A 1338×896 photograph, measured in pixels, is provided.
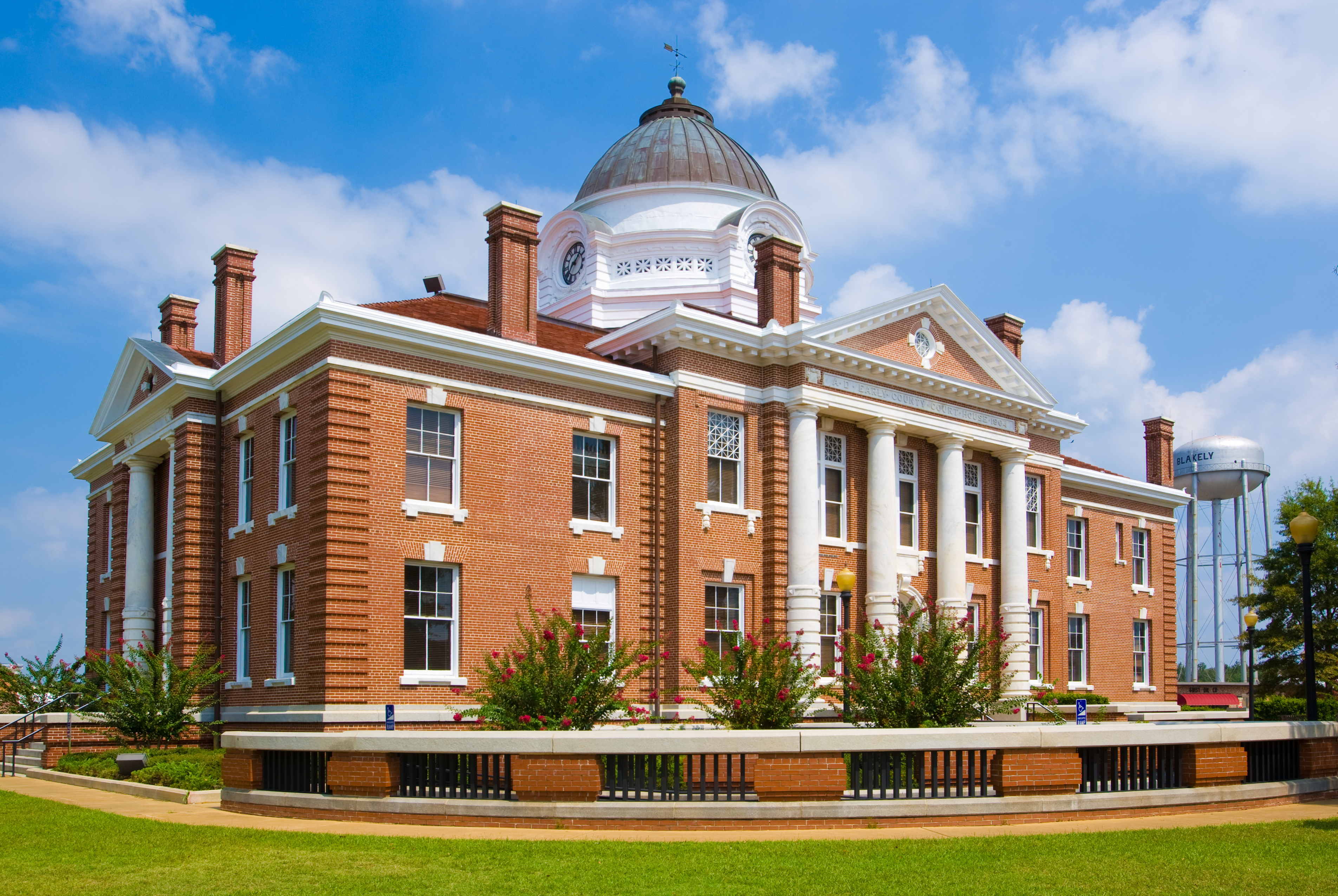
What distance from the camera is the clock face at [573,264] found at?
40281 millimetres

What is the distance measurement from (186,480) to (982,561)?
21006mm

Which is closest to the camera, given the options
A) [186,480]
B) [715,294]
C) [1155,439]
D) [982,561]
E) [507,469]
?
[507,469]

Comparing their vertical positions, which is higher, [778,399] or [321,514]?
[778,399]

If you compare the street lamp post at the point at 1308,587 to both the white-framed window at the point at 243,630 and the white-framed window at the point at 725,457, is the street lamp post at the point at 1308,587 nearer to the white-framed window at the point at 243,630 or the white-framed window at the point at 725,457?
the white-framed window at the point at 725,457

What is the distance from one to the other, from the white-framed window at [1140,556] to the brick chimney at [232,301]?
30.8 m

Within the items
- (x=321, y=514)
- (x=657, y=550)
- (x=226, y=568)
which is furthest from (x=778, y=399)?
(x=226, y=568)

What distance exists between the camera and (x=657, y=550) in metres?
28.8

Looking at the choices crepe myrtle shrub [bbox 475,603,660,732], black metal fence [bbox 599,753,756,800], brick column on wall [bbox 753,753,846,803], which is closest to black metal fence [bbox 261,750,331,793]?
crepe myrtle shrub [bbox 475,603,660,732]

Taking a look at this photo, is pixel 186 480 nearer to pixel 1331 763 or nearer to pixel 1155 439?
pixel 1331 763

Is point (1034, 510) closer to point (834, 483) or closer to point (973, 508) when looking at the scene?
point (973, 508)

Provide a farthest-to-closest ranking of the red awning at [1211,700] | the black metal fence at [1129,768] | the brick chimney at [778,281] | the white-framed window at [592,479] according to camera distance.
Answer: the red awning at [1211,700] < the brick chimney at [778,281] < the white-framed window at [592,479] < the black metal fence at [1129,768]

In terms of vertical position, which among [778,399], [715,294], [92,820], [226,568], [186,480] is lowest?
[92,820]

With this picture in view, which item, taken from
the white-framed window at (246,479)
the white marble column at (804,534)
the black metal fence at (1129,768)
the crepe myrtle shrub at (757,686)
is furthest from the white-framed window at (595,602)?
the black metal fence at (1129,768)

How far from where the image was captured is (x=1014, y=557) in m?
35.2
